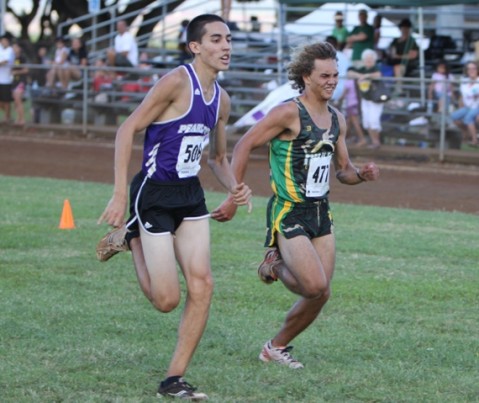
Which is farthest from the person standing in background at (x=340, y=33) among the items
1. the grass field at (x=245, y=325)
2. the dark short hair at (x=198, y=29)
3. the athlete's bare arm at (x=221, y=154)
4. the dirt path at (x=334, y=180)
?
the dark short hair at (x=198, y=29)

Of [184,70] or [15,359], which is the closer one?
[184,70]

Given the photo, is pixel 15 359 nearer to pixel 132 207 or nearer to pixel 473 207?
pixel 132 207

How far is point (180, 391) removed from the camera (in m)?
5.56

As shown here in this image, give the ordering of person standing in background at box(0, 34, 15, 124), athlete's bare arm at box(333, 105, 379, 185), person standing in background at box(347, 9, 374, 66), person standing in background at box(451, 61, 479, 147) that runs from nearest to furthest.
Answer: athlete's bare arm at box(333, 105, 379, 185) → person standing in background at box(451, 61, 479, 147) → person standing in background at box(347, 9, 374, 66) → person standing in background at box(0, 34, 15, 124)

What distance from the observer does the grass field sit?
592 cm

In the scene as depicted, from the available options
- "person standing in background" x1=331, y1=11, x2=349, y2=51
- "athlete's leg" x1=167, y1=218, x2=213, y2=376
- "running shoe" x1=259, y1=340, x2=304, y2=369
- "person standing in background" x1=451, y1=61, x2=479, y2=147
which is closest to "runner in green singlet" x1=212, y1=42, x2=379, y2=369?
"running shoe" x1=259, y1=340, x2=304, y2=369

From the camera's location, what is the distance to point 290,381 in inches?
238

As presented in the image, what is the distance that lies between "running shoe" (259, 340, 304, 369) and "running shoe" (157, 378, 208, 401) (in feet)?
2.93

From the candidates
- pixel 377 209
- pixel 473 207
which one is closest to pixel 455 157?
pixel 473 207

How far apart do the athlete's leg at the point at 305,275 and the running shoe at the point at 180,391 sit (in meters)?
1.00

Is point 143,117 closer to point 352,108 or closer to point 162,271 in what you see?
point 162,271

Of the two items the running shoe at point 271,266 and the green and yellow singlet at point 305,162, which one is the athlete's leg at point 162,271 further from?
the green and yellow singlet at point 305,162

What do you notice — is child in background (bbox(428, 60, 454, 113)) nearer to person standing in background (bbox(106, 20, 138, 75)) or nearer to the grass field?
the grass field

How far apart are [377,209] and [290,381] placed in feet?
27.0
